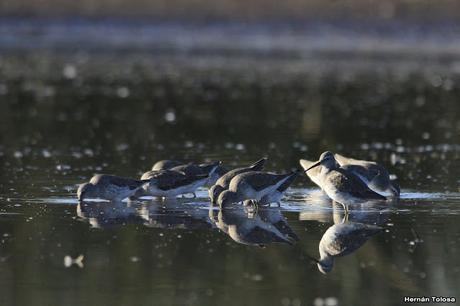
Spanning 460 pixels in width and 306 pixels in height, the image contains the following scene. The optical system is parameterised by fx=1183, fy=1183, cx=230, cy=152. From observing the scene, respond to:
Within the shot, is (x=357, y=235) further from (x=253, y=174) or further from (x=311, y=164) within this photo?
(x=311, y=164)

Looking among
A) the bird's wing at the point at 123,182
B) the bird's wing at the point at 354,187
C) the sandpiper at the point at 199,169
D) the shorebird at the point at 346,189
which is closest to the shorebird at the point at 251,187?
the shorebird at the point at 346,189

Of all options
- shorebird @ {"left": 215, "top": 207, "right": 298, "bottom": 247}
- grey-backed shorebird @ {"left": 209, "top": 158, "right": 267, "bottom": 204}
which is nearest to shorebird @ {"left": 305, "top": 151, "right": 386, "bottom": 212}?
shorebird @ {"left": 215, "top": 207, "right": 298, "bottom": 247}

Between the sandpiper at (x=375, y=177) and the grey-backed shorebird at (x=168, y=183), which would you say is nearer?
the grey-backed shorebird at (x=168, y=183)

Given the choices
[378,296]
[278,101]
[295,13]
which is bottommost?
[378,296]

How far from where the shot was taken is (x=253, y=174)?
40.4 ft

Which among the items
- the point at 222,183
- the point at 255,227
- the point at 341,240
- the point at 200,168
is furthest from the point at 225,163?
the point at 341,240

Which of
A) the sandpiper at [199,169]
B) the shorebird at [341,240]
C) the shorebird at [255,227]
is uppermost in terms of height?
the sandpiper at [199,169]

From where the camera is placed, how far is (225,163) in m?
15.5

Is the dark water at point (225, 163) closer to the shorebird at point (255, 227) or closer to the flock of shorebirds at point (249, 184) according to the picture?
the shorebird at point (255, 227)

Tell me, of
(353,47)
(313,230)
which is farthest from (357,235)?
(353,47)

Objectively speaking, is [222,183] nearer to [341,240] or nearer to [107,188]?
[107,188]

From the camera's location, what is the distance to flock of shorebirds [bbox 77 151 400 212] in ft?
39.3

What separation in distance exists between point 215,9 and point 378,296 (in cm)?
3010

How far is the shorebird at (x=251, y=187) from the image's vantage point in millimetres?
12031
